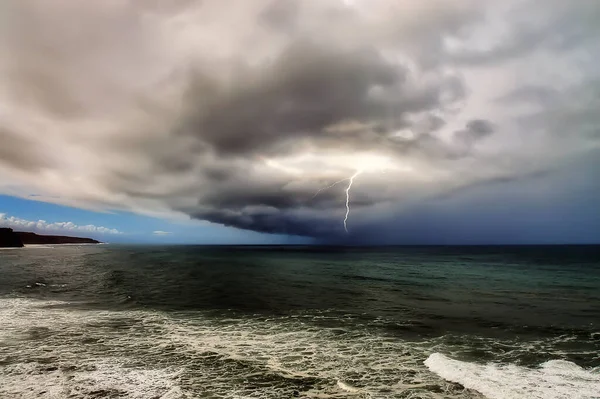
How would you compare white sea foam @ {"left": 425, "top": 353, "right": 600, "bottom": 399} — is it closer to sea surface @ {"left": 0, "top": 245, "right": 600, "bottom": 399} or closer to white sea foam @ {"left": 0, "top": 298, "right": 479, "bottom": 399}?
sea surface @ {"left": 0, "top": 245, "right": 600, "bottom": 399}

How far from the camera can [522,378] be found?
1415cm

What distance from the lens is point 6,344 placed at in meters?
18.0

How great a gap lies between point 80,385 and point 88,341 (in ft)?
22.6

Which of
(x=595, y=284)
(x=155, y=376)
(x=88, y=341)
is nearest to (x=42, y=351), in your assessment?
(x=88, y=341)

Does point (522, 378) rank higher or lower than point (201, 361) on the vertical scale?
higher

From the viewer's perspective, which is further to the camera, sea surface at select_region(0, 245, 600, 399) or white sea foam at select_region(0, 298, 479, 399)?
sea surface at select_region(0, 245, 600, 399)

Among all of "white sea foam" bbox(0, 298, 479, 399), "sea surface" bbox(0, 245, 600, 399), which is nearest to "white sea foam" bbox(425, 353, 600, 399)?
"sea surface" bbox(0, 245, 600, 399)

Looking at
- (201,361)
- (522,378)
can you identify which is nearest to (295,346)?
(201,361)

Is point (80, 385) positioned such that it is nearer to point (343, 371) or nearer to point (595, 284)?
point (343, 371)

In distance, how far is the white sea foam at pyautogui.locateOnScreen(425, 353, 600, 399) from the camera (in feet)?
41.4

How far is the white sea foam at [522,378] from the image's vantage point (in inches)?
497

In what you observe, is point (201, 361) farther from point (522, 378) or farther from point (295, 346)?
point (522, 378)

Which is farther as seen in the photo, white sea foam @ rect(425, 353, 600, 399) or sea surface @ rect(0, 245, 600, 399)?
sea surface @ rect(0, 245, 600, 399)

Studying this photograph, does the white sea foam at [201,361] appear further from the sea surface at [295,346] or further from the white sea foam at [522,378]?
the white sea foam at [522,378]
